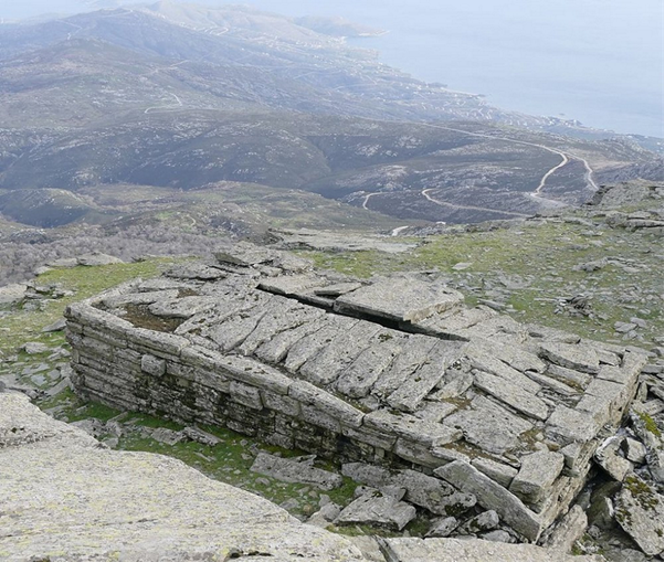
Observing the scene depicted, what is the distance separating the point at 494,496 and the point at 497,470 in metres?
0.37

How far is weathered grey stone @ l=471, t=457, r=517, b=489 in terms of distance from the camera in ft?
28.6

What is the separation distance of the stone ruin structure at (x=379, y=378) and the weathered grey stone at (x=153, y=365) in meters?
0.05

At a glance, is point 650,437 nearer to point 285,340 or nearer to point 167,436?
point 285,340

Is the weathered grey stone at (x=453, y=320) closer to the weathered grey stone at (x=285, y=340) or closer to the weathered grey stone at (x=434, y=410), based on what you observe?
the weathered grey stone at (x=285, y=340)

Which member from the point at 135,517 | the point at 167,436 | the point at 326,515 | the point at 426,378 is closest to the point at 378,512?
the point at 326,515

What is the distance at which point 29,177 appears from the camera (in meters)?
200

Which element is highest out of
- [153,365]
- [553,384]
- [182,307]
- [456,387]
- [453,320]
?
[453,320]

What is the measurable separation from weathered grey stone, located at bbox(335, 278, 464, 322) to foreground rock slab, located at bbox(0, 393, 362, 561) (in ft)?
18.8

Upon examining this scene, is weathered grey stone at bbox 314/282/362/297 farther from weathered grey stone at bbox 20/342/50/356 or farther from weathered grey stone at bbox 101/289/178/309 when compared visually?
weathered grey stone at bbox 20/342/50/356

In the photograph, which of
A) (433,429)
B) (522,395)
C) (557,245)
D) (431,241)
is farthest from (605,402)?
(431,241)

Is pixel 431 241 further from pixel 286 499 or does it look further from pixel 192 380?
pixel 286 499

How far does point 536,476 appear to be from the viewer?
869cm

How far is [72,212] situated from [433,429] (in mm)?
155424

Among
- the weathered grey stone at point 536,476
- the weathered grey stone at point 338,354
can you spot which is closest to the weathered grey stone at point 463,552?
the weathered grey stone at point 536,476
